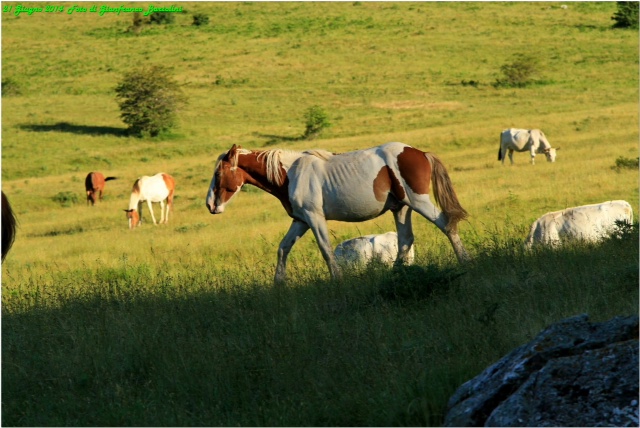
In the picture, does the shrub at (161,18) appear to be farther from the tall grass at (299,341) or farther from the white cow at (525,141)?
the tall grass at (299,341)

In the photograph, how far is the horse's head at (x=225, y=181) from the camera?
1062cm

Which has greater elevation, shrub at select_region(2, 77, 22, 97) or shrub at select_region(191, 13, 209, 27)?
→ shrub at select_region(191, 13, 209, 27)

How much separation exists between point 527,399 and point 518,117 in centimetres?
4232

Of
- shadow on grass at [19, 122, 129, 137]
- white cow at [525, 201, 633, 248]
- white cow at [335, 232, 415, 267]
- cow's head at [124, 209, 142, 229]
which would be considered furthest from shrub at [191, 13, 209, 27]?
white cow at [525, 201, 633, 248]

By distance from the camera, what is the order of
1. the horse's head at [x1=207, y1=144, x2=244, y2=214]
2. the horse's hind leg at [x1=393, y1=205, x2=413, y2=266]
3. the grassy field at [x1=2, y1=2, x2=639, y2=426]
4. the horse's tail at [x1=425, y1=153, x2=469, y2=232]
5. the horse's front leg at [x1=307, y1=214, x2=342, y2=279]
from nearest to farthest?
the grassy field at [x1=2, y1=2, x2=639, y2=426] < the horse's front leg at [x1=307, y1=214, x2=342, y2=279] < the horse's tail at [x1=425, y1=153, x2=469, y2=232] < the horse's hind leg at [x1=393, y1=205, x2=413, y2=266] < the horse's head at [x1=207, y1=144, x2=244, y2=214]

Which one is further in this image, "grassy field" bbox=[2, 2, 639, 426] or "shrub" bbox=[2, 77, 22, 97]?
"shrub" bbox=[2, 77, 22, 97]

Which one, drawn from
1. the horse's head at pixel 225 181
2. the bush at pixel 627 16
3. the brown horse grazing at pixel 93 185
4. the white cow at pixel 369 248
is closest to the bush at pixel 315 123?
the brown horse grazing at pixel 93 185

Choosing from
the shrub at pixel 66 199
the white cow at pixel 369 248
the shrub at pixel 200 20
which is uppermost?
the shrub at pixel 200 20

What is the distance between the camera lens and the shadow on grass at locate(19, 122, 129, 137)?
52059 mm

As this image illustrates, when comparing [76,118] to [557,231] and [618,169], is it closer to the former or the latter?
[618,169]

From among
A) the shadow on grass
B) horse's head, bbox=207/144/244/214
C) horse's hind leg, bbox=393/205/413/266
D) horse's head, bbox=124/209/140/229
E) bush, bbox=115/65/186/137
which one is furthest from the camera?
the shadow on grass

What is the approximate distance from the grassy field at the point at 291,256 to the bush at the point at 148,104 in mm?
1333

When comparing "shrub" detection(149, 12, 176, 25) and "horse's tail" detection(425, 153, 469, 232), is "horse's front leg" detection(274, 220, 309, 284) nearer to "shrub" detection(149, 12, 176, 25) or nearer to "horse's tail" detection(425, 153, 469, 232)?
"horse's tail" detection(425, 153, 469, 232)

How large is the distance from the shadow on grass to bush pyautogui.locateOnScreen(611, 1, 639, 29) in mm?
48530
